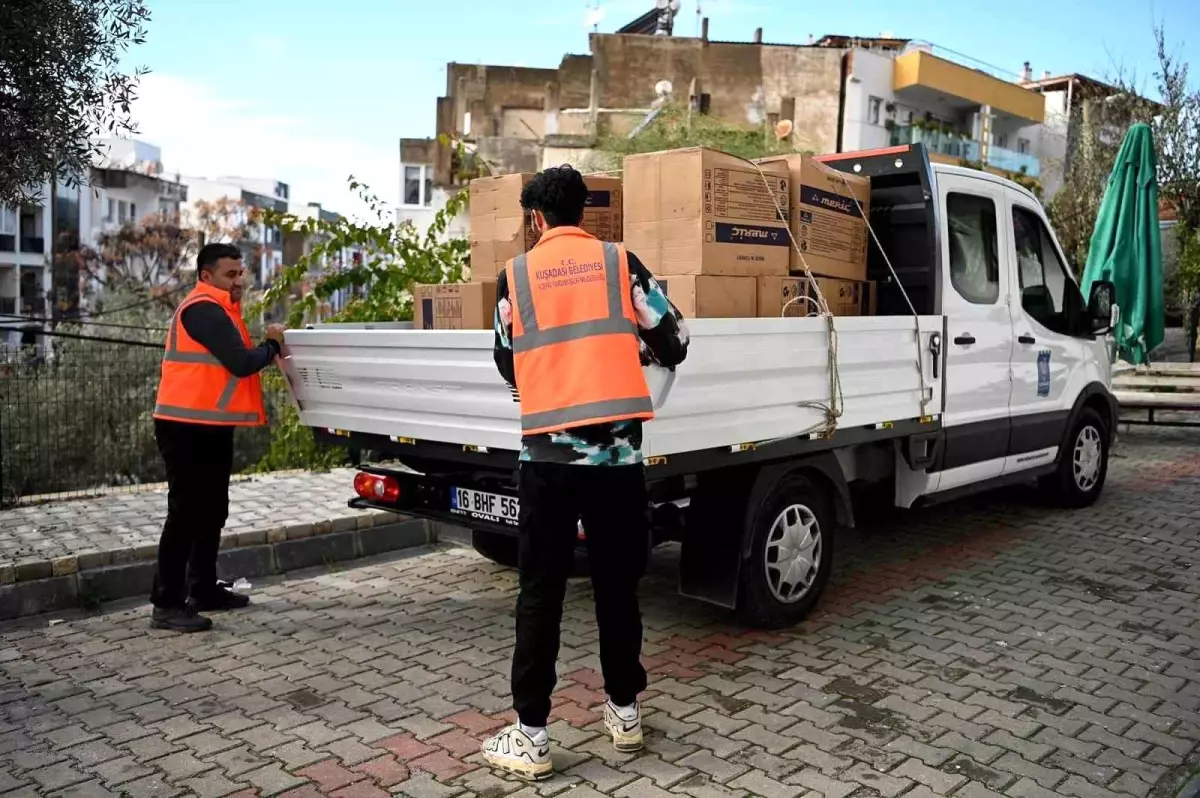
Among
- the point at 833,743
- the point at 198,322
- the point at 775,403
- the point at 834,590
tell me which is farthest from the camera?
the point at 834,590

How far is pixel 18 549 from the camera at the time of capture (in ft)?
19.2

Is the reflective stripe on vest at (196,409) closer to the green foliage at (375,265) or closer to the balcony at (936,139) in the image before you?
the green foliage at (375,265)

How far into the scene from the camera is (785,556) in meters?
4.98

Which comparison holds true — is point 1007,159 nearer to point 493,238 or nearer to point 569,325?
point 493,238

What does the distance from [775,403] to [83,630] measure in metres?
3.48

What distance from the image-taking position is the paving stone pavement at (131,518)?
5.88 m

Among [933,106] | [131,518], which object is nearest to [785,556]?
[131,518]

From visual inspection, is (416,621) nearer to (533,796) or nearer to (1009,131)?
(533,796)

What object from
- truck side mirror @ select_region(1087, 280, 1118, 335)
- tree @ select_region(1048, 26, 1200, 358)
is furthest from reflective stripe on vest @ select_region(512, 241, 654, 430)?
tree @ select_region(1048, 26, 1200, 358)

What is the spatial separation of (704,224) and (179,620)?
309 cm

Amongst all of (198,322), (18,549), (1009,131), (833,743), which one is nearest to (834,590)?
(833,743)

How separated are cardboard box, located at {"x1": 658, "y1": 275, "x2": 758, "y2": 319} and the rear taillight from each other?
1726mm

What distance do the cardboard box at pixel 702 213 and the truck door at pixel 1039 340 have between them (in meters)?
2.59

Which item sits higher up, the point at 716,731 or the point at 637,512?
the point at 637,512
